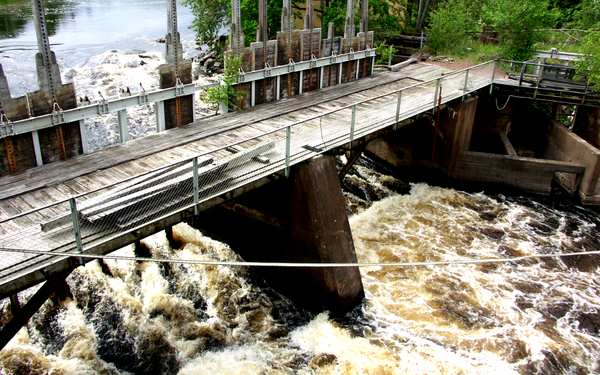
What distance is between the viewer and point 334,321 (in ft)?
38.0

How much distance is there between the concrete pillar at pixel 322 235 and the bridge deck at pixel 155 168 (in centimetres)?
53

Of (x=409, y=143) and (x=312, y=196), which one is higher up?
(x=312, y=196)

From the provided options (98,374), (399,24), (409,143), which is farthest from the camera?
(399,24)

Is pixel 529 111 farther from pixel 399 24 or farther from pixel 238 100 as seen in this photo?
pixel 238 100

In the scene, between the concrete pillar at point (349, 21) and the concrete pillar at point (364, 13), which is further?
the concrete pillar at point (364, 13)

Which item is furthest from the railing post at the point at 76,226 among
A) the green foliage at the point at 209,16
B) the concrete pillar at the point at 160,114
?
the green foliage at the point at 209,16

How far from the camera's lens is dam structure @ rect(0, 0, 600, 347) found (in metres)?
8.84

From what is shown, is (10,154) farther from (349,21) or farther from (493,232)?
(349,21)

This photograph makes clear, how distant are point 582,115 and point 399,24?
419 inches

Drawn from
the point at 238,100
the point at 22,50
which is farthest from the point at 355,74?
the point at 22,50

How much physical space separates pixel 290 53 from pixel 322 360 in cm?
1030

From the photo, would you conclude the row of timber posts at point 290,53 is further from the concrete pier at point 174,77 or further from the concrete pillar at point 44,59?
the concrete pillar at point 44,59

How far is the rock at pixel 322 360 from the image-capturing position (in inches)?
411

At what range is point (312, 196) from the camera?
443 inches
